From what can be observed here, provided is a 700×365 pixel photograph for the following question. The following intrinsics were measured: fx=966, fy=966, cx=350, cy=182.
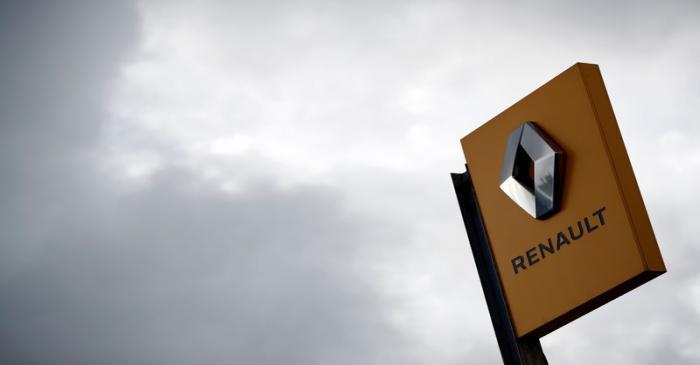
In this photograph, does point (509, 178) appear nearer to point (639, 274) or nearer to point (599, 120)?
point (599, 120)

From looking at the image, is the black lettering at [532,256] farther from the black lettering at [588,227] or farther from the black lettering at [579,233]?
the black lettering at [588,227]

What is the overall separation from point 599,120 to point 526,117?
1.09 metres

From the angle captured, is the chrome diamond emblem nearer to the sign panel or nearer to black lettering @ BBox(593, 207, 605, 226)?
the sign panel

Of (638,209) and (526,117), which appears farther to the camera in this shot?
(526,117)

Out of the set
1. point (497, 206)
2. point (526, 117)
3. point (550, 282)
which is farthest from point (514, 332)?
point (526, 117)

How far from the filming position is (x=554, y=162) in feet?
38.8

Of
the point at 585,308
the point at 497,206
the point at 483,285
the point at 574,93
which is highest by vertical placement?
the point at 574,93

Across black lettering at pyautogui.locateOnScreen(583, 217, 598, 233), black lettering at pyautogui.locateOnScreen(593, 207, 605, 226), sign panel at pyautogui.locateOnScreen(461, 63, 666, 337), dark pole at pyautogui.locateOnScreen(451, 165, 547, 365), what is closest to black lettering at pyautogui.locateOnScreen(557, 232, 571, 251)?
sign panel at pyautogui.locateOnScreen(461, 63, 666, 337)

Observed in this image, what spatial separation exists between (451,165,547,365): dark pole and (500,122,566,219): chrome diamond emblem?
0.66 m

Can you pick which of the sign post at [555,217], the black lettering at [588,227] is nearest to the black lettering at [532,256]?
the sign post at [555,217]

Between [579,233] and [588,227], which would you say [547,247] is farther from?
[588,227]

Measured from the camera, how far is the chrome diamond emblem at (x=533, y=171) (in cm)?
1177

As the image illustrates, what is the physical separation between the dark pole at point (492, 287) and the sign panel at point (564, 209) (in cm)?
12

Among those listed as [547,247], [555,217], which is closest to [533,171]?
[555,217]
